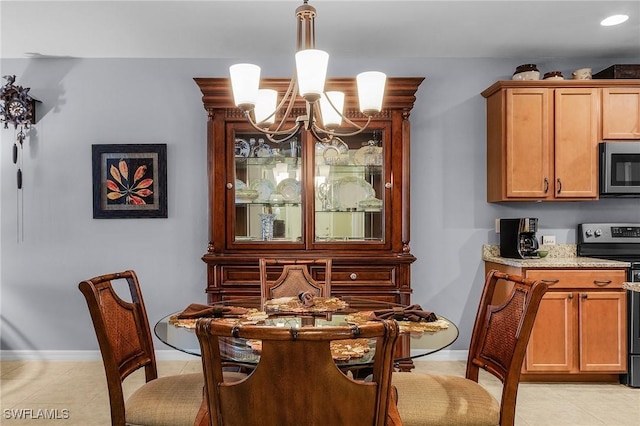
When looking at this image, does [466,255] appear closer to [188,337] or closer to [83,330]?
[188,337]

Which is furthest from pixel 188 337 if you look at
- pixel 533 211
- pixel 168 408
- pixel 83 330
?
pixel 533 211

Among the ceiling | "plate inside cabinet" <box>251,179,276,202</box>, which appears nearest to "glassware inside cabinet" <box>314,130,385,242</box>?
"plate inside cabinet" <box>251,179,276,202</box>

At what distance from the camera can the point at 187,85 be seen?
3.70 m

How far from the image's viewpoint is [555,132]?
3.34 metres

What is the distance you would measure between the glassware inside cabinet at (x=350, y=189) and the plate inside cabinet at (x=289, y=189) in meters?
0.15

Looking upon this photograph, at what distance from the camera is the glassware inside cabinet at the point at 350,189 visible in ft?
11.1

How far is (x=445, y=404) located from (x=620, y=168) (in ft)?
8.69

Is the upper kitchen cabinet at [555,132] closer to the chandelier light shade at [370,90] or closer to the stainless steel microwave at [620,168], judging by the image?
the stainless steel microwave at [620,168]

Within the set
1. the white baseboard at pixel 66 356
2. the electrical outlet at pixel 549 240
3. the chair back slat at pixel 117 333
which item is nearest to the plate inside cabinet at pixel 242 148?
the chair back slat at pixel 117 333

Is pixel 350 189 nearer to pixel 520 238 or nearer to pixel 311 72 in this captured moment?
pixel 520 238

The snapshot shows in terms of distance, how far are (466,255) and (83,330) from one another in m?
3.21

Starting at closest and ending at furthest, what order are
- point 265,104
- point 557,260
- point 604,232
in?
point 265,104
point 557,260
point 604,232

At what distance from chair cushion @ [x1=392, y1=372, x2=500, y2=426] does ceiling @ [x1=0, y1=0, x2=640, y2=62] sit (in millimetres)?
2174

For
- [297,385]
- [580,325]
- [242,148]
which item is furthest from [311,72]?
[580,325]
